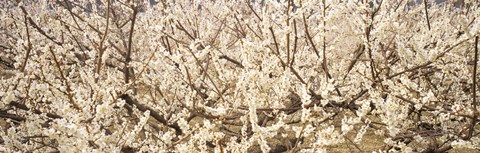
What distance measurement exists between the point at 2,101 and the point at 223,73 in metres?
2.39

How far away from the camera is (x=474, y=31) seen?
2078mm

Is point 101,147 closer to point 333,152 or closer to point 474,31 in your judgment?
point 474,31

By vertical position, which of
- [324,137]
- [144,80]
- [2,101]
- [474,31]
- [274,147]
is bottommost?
[324,137]

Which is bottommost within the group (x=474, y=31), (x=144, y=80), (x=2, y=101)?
(x=474, y=31)

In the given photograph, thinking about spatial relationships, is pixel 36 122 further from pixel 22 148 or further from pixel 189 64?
pixel 189 64

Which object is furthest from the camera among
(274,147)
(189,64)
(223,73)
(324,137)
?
(274,147)

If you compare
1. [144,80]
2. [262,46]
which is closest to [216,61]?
[262,46]

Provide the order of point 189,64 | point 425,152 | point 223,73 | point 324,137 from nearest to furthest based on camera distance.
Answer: point 324,137
point 425,152
point 189,64
point 223,73

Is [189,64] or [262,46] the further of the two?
[189,64]

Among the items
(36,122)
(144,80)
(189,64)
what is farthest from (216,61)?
(36,122)

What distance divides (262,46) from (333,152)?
3.56 m

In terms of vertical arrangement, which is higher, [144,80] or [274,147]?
[144,80]

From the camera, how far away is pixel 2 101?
115 inches

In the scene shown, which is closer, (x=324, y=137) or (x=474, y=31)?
(x=474, y=31)
